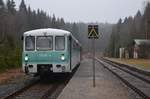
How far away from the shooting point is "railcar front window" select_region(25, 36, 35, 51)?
81.3ft

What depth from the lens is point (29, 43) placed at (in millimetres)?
24953

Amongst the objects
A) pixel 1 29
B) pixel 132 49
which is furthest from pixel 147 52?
pixel 1 29

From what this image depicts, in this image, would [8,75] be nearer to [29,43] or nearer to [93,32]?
[29,43]

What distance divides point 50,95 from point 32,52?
5753 millimetres

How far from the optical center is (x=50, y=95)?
19250 mm

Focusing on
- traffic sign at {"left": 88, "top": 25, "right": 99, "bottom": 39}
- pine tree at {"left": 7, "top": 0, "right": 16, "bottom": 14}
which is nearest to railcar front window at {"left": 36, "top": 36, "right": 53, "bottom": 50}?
traffic sign at {"left": 88, "top": 25, "right": 99, "bottom": 39}

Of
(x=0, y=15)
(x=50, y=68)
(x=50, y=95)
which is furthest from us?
(x=0, y=15)

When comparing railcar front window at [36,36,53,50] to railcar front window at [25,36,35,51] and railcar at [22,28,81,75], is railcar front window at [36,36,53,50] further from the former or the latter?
railcar front window at [25,36,35,51]

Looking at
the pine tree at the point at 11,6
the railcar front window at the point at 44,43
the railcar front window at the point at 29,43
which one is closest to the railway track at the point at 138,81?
the railcar front window at the point at 44,43

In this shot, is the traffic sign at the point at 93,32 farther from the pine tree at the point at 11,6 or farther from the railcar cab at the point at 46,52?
the pine tree at the point at 11,6

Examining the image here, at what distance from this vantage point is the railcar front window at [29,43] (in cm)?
2478

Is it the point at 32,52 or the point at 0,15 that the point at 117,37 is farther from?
the point at 32,52

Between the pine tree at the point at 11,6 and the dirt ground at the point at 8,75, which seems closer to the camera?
the dirt ground at the point at 8,75

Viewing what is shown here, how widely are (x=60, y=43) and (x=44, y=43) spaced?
0.90 meters
